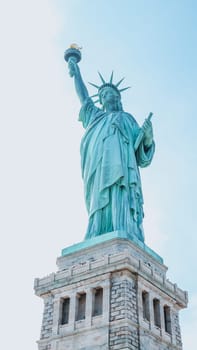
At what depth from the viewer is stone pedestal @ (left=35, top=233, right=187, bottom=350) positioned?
60.4 ft

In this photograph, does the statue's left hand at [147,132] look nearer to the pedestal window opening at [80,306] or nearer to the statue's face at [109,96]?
the statue's face at [109,96]

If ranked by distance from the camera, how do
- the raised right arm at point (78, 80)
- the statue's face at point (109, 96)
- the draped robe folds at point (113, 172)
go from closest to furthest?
the draped robe folds at point (113, 172), the statue's face at point (109, 96), the raised right arm at point (78, 80)

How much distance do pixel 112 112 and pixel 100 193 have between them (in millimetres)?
5220

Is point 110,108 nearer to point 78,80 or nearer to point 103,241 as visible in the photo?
point 78,80

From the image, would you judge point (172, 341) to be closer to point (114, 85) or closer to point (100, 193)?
point (100, 193)

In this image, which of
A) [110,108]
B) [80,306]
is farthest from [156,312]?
[110,108]

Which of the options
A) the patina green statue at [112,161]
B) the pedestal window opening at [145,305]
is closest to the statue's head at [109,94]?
the patina green statue at [112,161]

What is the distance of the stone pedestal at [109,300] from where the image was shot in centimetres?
1841

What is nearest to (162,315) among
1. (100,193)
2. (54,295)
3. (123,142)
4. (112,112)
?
(54,295)

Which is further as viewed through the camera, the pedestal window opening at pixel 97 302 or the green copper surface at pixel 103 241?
the green copper surface at pixel 103 241

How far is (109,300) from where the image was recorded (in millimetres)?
18953

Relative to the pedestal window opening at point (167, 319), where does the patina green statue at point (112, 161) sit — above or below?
above

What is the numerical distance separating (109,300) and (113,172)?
6.00 m

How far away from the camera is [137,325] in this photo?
18.5 metres
